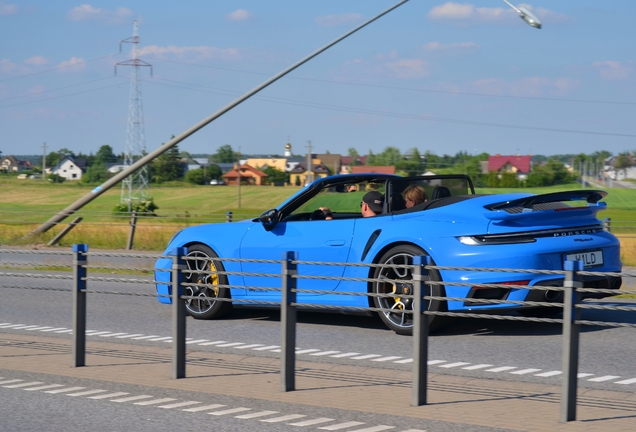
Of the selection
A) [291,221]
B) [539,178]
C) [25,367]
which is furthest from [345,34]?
[539,178]

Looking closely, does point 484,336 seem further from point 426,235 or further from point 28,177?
point 28,177

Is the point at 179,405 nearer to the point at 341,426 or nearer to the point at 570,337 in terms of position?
the point at 341,426

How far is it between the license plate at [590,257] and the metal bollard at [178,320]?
3713 mm

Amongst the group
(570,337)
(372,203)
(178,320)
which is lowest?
(178,320)

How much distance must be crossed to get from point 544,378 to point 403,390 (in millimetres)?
1302

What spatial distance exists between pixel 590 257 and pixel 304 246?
2822 mm

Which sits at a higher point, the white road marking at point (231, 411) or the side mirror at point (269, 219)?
the side mirror at point (269, 219)

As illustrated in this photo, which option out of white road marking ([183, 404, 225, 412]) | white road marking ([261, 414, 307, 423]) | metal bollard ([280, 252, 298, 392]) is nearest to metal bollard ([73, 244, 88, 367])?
white road marking ([183, 404, 225, 412])

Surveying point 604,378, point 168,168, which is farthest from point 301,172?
point 604,378

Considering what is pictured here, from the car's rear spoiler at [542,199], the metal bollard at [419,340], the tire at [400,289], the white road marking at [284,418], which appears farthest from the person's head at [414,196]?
the white road marking at [284,418]

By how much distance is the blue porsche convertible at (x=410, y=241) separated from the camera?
8.72 metres

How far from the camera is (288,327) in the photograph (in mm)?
6555

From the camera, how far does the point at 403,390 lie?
Result: 6613mm

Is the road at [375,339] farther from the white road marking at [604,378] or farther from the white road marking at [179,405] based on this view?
the white road marking at [179,405]
